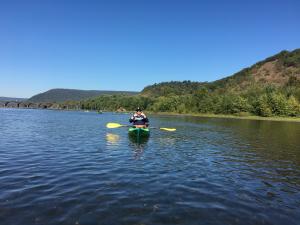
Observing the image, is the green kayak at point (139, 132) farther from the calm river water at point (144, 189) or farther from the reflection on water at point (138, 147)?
the calm river water at point (144, 189)

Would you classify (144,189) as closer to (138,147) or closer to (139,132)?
(138,147)

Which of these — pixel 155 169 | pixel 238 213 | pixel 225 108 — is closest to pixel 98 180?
pixel 155 169

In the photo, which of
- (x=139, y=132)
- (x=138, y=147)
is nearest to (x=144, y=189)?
(x=138, y=147)

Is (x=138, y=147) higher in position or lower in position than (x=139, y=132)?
lower

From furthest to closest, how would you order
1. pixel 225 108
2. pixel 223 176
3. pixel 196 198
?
pixel 225 108, pixel 223 176, pixel 196 198

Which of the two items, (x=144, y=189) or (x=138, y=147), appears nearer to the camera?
(x=144, y=189)

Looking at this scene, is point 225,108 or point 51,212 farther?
point 225,108

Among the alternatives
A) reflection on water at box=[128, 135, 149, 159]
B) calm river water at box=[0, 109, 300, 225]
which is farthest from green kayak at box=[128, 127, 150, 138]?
calm river water at box=[0, 109, 300, 225]

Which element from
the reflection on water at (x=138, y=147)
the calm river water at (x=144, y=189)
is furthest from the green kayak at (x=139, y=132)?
the calm river water at (x=144, y=189)

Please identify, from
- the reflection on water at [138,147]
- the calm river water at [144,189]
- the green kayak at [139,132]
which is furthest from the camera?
the green kayak at [139,132]

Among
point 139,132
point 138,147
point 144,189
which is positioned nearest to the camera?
point 144,189

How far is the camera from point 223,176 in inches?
749

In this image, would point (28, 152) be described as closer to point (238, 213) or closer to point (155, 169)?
point (155, 169)

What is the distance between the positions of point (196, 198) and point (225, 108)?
163m
